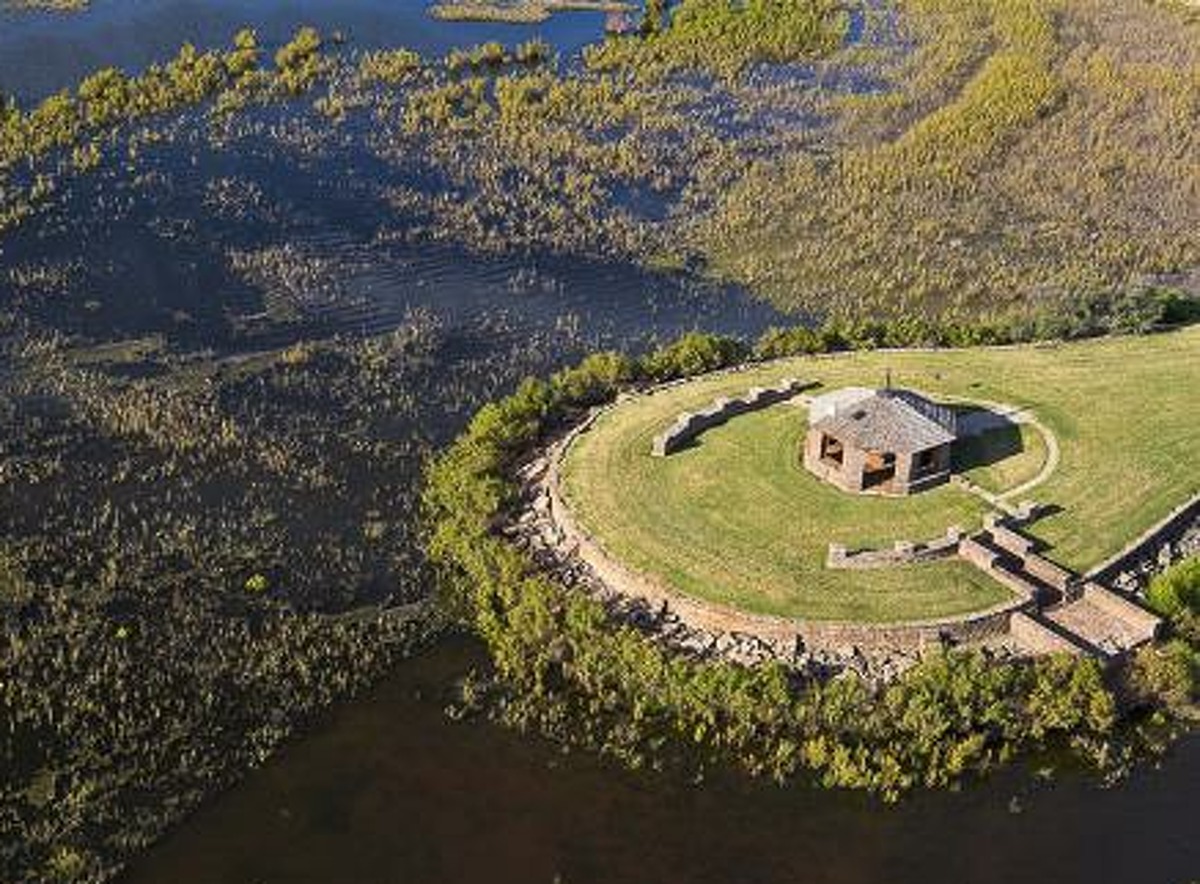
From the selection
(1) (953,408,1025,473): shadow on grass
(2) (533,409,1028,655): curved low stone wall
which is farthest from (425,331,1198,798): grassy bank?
(1) (953,408,1025,473): shadow on grass

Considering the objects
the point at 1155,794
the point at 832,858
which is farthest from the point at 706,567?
the point at 1155,794

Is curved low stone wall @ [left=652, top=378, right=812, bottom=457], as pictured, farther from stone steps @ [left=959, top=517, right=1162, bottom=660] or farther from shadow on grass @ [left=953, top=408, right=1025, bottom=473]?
stone steps @ [left=959, top=517, right=1162, bottom=660]

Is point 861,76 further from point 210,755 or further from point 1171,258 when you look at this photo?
point 210,755

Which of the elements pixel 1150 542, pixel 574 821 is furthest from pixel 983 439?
pixel 574 821

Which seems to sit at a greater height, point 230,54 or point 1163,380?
point 230,54

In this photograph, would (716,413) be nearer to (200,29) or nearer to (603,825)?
(603,825)

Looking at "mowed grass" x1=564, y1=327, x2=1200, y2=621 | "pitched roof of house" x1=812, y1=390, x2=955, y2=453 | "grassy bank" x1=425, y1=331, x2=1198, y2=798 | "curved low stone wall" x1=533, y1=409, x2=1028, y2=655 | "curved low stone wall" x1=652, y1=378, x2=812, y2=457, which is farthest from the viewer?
"curved low stone wall" x1=652, y1=378, x2=812, y2=457
